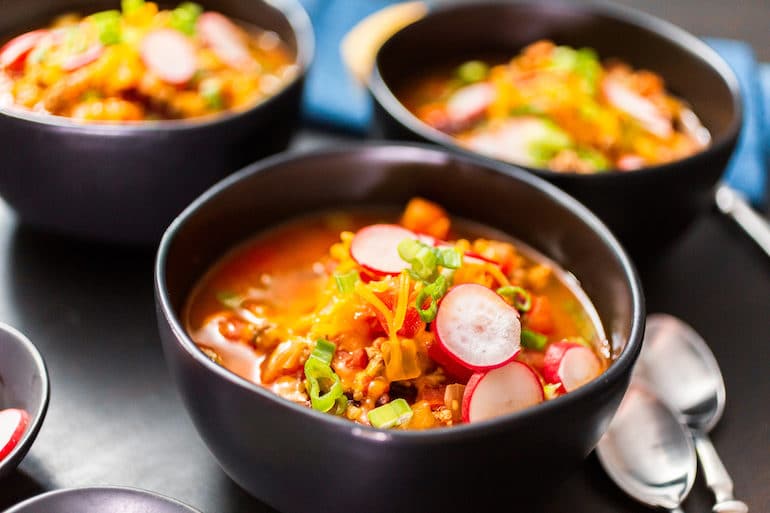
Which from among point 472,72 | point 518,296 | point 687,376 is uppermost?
point 518,296

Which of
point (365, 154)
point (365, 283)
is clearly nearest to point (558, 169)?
point (365, 154)

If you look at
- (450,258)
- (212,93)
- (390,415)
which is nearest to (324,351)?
(390,415)

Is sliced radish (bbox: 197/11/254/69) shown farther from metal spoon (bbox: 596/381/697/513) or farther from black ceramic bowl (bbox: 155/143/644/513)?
metal spoon (bbox: 596/381/697/513)

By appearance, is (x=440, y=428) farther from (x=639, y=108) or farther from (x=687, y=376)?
(x=639, y=108)

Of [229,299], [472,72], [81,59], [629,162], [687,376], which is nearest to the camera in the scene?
[229,299]

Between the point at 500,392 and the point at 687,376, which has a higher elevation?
the point at 500,392

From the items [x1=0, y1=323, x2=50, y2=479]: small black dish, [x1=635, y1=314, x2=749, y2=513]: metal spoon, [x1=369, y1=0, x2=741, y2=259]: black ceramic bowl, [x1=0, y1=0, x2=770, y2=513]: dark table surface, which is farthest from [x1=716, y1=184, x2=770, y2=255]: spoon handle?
[x1=0, y1=323, x2=50, y2=479]: small black dish

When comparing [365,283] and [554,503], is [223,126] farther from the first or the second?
[554,503]
